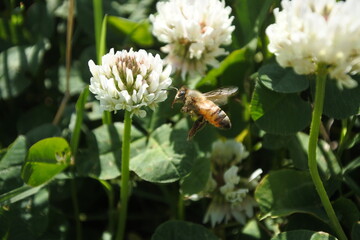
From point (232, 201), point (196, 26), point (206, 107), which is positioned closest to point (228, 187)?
point (232, 201)

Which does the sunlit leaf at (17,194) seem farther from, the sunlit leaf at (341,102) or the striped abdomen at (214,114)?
the sunlit leaf at (341,102)

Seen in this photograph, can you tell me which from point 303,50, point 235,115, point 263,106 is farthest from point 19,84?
point 303,50

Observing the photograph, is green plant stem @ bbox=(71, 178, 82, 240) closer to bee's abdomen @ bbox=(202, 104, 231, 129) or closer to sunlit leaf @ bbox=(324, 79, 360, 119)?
bee's abdomen @ bbox=(202, 104, 231, 129)

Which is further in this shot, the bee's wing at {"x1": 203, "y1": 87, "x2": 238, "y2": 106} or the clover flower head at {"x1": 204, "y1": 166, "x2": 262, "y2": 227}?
the clover flower head at {"x1": 204, "y1": 166, "x2": 262, "y2": 227}

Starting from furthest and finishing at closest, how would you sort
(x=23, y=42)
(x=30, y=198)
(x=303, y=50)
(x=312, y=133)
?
(x=23, y=42)
(x=30, y=198)
(x=312, y=133)
(x=303, y=50)

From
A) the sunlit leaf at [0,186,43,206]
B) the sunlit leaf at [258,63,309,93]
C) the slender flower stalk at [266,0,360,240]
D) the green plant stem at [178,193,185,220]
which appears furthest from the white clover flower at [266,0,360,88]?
the sunlit leaf at [0,186,43,206]

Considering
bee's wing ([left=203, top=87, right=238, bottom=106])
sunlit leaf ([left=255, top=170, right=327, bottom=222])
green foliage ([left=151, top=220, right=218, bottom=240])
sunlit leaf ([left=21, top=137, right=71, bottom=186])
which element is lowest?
green foliage ([left=151, top=220, right=218, bottom=240])

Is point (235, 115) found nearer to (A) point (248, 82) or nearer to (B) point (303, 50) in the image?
(A) point (248, 82)
